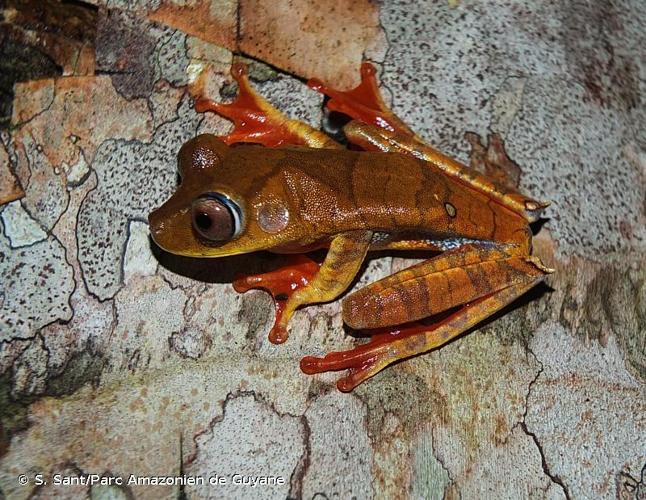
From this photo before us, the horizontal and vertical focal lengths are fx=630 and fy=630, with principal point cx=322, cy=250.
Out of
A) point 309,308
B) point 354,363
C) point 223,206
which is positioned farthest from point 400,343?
point 223,206

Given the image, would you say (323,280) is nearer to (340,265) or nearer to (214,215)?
(340,265)

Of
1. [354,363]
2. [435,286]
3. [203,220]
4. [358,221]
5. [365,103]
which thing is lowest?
[354,363]

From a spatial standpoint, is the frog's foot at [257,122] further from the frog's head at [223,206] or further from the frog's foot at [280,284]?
the frog's foot at [280,284]

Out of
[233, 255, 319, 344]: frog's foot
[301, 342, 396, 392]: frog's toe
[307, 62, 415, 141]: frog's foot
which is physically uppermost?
[307, 62, 415, 141]: frog's foot

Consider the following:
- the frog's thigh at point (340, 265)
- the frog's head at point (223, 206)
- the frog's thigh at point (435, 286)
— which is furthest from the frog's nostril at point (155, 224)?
the frog's thigh at point (435, 286)

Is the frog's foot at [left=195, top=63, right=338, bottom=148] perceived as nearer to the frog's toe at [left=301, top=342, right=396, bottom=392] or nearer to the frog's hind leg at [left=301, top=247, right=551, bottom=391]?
the frog's hind leg at [left=301, top=247, right=551, bottom=391]

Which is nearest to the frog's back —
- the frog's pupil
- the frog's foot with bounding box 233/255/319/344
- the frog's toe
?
the frog's foot with bounding box 233/255/319/344

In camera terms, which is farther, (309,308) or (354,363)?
(309,308)
